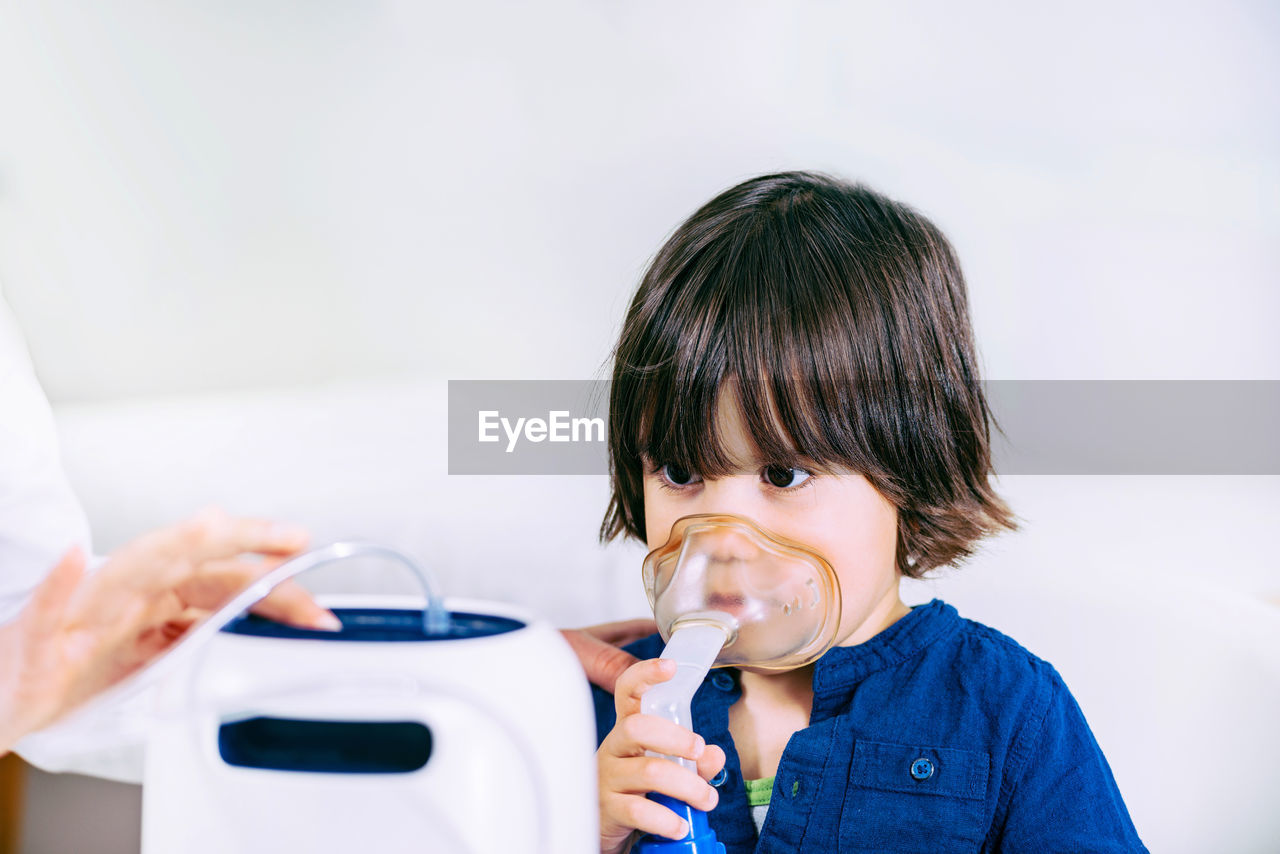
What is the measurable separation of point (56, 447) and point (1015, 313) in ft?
2.59

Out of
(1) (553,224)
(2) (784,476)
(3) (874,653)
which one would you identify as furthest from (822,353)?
(1) (553,224)

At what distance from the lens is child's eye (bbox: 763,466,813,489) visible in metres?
0.55

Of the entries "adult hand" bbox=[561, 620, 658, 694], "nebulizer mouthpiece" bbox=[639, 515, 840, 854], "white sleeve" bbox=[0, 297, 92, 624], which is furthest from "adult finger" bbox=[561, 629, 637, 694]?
"white sleeve" bbox=[0, 297, 92, 624]

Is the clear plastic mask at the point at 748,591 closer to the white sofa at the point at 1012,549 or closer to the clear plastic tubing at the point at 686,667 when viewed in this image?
the clear plastic tubing at the point at 686,667

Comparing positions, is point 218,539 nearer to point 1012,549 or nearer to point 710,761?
point 710,761

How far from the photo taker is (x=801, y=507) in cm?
55

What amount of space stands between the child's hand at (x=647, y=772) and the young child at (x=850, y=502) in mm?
10

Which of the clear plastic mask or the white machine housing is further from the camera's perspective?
the clear plastic mask

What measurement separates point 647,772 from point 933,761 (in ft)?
0.72

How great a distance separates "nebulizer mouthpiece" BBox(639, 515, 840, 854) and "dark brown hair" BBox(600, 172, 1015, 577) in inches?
1.9

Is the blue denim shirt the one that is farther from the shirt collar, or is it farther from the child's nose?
the child's nose

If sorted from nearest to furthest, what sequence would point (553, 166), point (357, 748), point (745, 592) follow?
point (357, 748), point (745, 592), point (553, 166)

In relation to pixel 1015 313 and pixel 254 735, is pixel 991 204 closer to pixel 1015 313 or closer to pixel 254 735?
pixel 1015 313

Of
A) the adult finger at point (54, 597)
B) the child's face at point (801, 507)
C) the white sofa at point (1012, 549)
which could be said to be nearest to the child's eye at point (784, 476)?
the child's face at point (801, 507)
